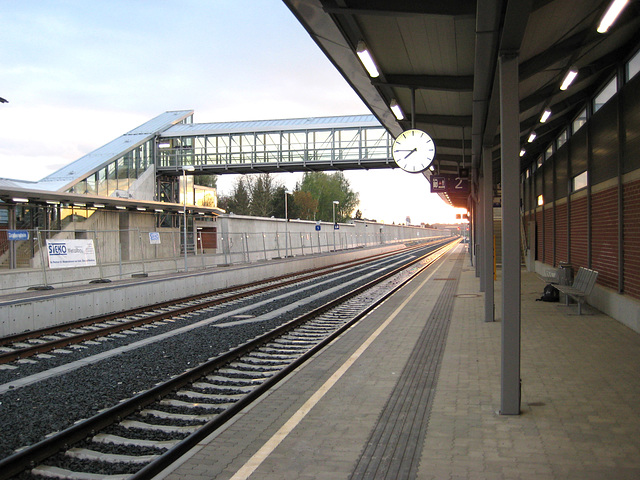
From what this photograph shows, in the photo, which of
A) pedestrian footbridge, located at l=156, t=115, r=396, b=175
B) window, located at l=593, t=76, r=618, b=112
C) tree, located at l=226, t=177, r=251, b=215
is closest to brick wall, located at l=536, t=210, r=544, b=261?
window, located at l=593, t=76, r=618, b=112

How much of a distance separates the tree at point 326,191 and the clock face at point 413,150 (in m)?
96.5

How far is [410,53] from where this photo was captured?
8008 mm

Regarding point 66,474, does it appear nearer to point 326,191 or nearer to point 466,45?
point 466,45

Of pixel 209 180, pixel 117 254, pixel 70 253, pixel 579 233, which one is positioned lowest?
pixel 117 254

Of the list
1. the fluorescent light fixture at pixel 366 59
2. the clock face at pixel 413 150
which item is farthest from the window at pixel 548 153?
the fluorescent light fixture at pixel 366 59

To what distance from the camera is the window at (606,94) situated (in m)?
10.6

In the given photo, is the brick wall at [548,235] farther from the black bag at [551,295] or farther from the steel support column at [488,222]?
the steel support column at [488,222]

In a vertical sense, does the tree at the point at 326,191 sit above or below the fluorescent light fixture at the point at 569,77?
above

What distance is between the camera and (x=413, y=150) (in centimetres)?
1046

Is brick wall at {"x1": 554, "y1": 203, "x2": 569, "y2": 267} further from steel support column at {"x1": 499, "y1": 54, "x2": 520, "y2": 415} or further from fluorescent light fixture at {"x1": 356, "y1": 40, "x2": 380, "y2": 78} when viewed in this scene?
steel support column at {"x1": 499, "y1": 54, "x2": 520, "y2": 415}

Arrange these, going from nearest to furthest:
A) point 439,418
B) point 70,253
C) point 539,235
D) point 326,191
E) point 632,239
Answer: point 439,418, point 632,239, point 70,253, point 539,235, point 326,191

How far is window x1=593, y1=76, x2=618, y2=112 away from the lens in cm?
1061

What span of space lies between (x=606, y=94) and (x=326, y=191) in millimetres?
101027

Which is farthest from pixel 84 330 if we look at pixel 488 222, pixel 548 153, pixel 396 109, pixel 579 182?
pixel 548 153
